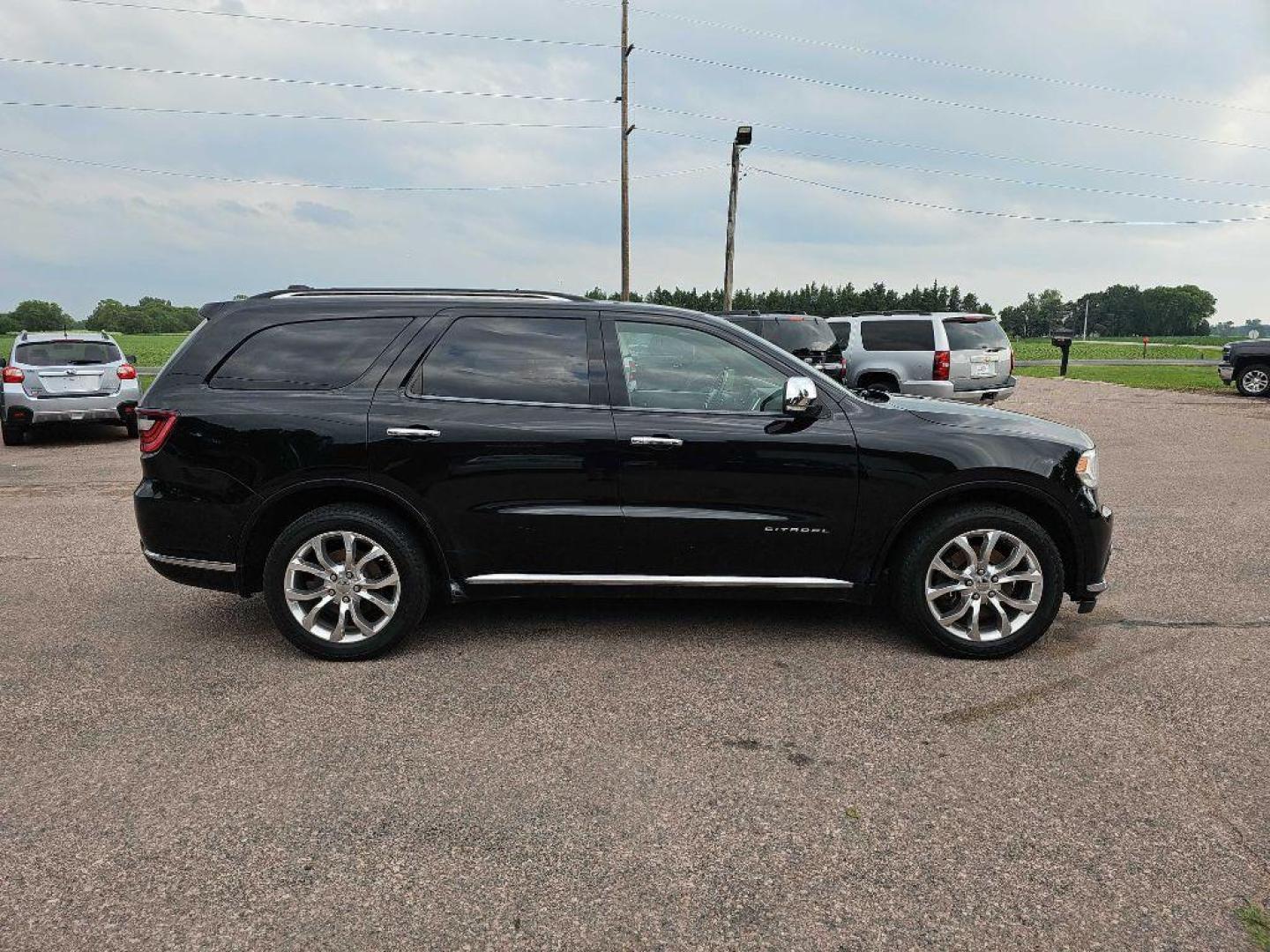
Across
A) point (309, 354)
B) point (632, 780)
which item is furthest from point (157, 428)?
point (632, 780)

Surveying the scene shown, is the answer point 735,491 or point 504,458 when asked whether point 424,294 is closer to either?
point 504,458

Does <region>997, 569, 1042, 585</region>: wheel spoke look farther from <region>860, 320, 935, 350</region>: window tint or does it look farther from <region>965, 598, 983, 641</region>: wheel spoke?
<region>860, 320, 935, 350</region>: window tint

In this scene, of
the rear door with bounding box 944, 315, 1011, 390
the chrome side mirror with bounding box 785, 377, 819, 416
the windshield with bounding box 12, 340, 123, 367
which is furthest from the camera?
the rear door with bounding box 944, 315, 1011, 390

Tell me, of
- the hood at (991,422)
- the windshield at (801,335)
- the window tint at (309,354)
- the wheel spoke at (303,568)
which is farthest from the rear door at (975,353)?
the wheel spoke at (303,568)

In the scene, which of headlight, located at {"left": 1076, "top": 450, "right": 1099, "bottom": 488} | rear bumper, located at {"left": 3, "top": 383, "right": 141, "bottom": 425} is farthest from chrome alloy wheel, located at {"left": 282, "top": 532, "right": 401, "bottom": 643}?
rear bumper, located at {"left": 3, "top": 383, "right": 141, "bottom": 425}

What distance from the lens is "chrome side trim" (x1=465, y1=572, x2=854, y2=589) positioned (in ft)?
14.6

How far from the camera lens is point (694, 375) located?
455 centimetres

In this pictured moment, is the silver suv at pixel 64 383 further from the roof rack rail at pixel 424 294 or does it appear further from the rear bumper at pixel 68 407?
the roof rack rail at pixel 424 294

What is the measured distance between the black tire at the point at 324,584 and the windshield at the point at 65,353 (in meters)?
10.8

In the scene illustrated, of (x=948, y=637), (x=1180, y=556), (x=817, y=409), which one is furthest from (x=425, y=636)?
(x=1180, y=556)

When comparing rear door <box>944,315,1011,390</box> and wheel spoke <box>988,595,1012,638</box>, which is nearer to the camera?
wheel spoke <box>988,595,1012,638</box>

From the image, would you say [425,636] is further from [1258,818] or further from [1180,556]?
[1180,556]

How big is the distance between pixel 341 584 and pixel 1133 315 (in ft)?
521

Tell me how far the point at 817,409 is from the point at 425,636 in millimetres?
2300
